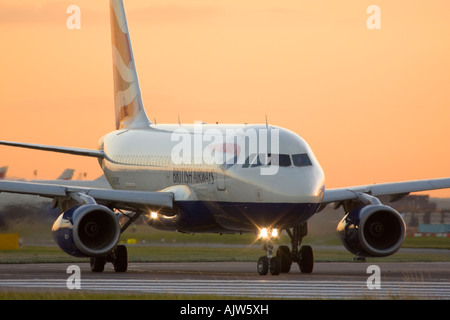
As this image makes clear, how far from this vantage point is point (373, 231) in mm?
35469

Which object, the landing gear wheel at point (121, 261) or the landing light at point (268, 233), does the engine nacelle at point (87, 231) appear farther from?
the landing light at point (268, 233)

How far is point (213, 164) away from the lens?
117 ft

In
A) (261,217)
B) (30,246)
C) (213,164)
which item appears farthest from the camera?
→ (30,246)

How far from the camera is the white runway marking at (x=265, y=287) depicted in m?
25.8

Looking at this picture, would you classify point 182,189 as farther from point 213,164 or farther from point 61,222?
point 61,222

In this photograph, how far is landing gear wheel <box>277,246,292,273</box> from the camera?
118 feet

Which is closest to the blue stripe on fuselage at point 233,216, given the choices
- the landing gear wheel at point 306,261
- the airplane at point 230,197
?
the airplane at point 230,197

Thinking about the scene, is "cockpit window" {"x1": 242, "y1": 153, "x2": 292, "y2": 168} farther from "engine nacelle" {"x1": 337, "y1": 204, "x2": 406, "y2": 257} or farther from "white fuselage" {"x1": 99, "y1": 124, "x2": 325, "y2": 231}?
"engine nacelle" {"x1": 337, "y1": 204, "x2": 406, "y2": 257}

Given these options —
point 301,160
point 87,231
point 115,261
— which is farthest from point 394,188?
point 87,231

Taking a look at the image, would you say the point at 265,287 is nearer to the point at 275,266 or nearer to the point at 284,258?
the point at 275,266

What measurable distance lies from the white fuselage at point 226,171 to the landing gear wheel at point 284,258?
5.43ft
